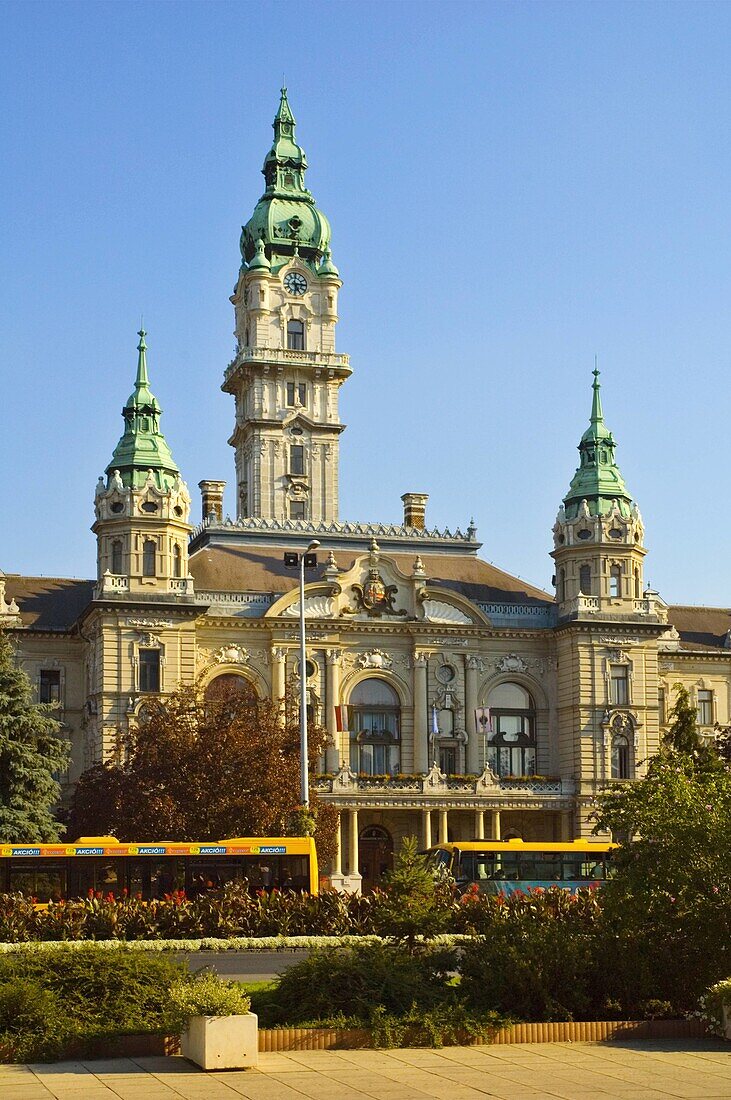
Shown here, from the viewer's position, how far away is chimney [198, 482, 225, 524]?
107 metres

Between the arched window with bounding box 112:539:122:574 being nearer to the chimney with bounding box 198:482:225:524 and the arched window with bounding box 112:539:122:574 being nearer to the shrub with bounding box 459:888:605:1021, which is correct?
the chimney with bounding box 198:482:225:524

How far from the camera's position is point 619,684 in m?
94.5

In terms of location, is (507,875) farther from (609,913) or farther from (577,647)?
(609,913)

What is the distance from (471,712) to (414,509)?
662 inches

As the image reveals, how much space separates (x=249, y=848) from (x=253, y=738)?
62.7 ft

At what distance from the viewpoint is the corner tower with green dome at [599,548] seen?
95562 millimetres

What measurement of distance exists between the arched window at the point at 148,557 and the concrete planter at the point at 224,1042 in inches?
2627

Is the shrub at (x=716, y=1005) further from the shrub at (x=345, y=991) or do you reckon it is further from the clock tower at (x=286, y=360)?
the clock tower at (x=286, y=360)

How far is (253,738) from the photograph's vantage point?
2901 inches

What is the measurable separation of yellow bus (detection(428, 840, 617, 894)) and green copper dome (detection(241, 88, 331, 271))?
56966mm

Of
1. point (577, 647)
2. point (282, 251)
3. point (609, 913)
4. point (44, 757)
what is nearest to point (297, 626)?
point (577, 647)

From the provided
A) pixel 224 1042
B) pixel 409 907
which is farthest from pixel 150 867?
pixel 224 1042

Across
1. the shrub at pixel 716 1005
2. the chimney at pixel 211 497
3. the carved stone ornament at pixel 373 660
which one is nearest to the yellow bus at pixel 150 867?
the shrub at pixel 716 1005

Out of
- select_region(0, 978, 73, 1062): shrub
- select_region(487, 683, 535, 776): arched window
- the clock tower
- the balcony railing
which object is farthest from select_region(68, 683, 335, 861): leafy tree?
select_region(0, 978, 73, 1062): shrub
